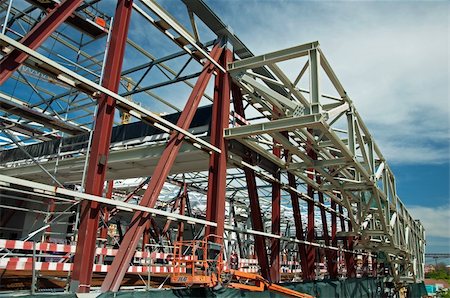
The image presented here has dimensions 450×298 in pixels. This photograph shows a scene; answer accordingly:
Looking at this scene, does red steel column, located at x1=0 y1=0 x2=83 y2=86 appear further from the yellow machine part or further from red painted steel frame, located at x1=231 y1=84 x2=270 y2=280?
red painted steel frame, located at x1=231 y1=84 x2=270 y2=280

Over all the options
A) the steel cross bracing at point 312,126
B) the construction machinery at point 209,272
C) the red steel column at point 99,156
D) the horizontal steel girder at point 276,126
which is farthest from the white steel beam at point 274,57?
the construction machinery at point 209,272

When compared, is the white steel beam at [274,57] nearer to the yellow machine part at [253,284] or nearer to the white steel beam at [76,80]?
the white steel beam at [76,80]

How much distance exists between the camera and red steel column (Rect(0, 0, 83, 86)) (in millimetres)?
6711

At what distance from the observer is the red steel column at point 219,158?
39.0 feet

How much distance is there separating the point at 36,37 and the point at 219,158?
6627 millimetres

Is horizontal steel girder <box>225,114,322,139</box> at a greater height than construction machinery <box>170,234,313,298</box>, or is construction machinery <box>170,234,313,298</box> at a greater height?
horizontal steel girder <box>225,114,322,139</box>

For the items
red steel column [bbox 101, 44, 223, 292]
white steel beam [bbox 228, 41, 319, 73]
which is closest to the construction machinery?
red steel column [bbox 101, 44, 223, 292]

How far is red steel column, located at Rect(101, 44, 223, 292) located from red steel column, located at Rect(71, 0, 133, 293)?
863 mm

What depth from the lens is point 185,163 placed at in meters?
14.7

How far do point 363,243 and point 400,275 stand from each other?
32.3 ft

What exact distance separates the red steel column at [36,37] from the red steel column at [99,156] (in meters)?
1.29

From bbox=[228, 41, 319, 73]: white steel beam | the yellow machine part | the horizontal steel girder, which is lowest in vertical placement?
the yellow machine part

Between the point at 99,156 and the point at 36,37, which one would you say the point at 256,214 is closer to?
the point at 99,156

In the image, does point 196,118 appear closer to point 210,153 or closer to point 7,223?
point 210,153
